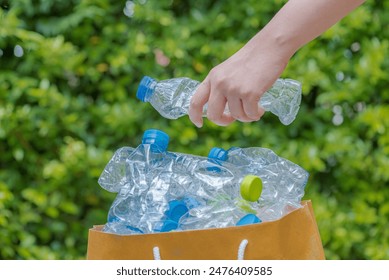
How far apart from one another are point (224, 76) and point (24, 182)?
1.48 meters

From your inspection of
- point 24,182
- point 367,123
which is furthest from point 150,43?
point 367,123

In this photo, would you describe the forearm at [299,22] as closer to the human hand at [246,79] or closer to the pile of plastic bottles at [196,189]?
the human hand at [246,79]

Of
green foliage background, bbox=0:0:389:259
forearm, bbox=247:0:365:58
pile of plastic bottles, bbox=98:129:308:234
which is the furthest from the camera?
green foliage background, bbox=0:0:389:259

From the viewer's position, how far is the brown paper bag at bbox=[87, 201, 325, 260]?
3.99 feet

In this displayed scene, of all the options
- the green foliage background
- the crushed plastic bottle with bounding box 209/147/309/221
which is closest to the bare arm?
the crushed plastic bottle with bounding box 209/147/309/221

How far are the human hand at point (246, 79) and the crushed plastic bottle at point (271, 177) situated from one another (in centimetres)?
19

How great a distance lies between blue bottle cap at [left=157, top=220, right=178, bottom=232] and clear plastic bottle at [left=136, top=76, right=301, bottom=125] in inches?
10.4

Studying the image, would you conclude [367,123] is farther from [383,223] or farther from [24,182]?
[24,182]

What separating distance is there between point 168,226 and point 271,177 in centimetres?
25

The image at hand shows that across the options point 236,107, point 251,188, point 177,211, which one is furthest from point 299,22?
point 177,211

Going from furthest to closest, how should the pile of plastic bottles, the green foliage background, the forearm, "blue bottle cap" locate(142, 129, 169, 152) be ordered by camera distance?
the green foliage background, "blue bottle cap" locate(142, 129, 169, 152), the pile of plastic bottles, the forearm

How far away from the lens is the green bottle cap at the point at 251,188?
124 cm

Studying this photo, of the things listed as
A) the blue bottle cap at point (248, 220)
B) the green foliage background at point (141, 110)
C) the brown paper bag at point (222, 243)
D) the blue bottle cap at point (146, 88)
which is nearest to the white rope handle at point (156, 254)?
the brown paper bag at point (222, 243)

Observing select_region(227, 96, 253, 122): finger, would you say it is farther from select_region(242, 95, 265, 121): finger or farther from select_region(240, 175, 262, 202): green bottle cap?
select_region(240, 175, 262, 202): green bottle cap
